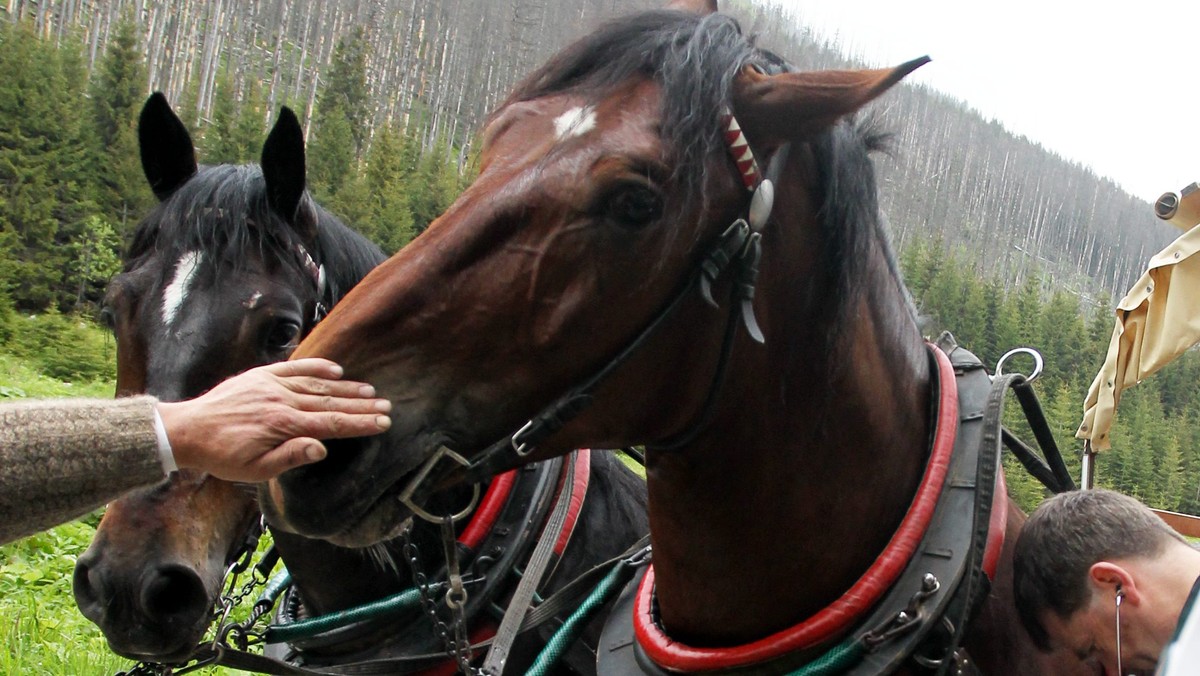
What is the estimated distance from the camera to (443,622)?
7.70 feet

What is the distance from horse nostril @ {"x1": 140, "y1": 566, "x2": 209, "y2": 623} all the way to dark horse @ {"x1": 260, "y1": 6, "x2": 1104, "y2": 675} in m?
0.89

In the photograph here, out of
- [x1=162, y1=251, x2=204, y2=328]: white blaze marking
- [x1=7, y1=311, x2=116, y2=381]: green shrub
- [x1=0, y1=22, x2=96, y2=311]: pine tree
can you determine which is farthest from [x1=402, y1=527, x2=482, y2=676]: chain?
[x1=0, y1=22, x2=96, y2=311]: pine tree

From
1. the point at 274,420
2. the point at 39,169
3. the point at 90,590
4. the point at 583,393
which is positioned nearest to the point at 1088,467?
the point at 583,393

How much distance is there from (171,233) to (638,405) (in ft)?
5.54

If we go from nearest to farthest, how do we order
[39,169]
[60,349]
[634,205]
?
[634,205], [60,349], [39,169]

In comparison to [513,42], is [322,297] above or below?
below

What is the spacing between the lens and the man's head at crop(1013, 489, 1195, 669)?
1533 millimetres

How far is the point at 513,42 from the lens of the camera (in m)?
41.2

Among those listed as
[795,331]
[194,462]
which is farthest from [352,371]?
[795,331]

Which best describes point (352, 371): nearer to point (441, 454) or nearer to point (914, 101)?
point (441, 454)

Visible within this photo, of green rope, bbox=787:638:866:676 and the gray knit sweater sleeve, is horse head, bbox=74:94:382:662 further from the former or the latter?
green rope, bbox=787:638:866:676

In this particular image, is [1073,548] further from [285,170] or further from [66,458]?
[285,170]

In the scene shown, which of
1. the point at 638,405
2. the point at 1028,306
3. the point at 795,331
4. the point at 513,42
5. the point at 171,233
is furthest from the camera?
the point at 513,42

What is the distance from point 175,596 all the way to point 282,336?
74 centimetres
